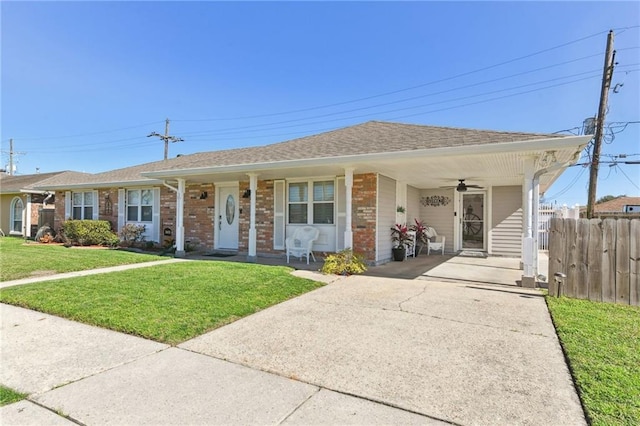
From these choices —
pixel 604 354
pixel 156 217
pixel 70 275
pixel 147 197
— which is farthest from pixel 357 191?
pixel 147 197

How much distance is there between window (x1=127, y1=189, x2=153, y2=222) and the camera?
43.0 ft

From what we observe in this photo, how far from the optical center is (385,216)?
9.50 m

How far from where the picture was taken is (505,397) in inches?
98.5

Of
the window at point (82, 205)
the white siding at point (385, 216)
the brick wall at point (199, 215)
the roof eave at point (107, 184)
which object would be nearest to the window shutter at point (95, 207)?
the window at point (82, 205)

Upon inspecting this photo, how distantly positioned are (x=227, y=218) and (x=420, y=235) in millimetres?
6560

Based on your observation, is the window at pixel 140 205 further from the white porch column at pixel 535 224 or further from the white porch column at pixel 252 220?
the white porch column at pixel 535 224

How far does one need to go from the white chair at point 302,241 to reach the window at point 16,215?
17.6 metres

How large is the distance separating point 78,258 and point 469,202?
40.3 ft

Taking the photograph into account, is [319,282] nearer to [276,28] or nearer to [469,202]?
[469,202]

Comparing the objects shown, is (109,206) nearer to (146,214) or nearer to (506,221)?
(146,214)

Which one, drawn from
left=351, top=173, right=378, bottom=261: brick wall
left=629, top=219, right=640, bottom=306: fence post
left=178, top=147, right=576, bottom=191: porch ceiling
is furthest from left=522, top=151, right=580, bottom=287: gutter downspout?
left=351, top=173, right=378, bottom=261: brick wall

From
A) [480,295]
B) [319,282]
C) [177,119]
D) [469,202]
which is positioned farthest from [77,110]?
[480,295]

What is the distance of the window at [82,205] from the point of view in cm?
1492

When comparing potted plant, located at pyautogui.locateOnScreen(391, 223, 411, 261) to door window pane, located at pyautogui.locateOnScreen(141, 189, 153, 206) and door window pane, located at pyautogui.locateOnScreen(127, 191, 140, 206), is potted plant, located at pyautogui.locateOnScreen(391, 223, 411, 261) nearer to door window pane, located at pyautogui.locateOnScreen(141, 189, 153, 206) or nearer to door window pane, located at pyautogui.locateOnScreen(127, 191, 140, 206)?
door window pane, located at pyautogui.locateOnScreen(141, 189, 153, 206)
